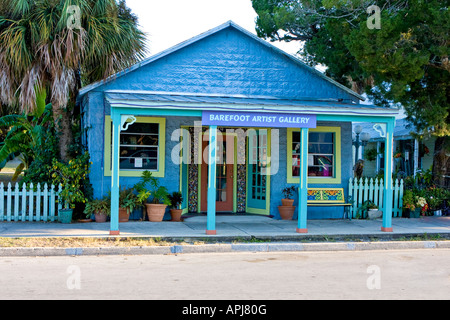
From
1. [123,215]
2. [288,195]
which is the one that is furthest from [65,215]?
[288,195]

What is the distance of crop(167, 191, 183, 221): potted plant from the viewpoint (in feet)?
44.2

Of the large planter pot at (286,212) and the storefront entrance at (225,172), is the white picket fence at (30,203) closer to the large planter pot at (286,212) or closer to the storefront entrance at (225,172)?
the storefront entrance at (225,172)

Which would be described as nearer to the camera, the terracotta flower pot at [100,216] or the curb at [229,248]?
the curb at [229,248]

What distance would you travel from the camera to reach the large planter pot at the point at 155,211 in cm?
1312

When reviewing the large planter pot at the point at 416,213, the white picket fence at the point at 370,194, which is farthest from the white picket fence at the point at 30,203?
the large planter pot at the point at 416,213

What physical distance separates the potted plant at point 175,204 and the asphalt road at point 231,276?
3.50 metres

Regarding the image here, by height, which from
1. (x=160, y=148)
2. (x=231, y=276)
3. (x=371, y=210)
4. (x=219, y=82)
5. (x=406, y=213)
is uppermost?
(x=219, y=82)

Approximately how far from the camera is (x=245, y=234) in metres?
11.6

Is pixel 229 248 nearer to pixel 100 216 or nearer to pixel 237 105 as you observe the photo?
pixel 237 105

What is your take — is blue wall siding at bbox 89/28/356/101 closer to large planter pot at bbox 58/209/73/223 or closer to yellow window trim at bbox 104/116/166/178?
yellow window trim at bbox 104/116/166/178

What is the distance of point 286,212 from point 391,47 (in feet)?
17.0

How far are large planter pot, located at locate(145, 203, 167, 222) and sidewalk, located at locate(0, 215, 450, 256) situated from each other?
0.23 meters

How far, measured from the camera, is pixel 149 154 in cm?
1388
